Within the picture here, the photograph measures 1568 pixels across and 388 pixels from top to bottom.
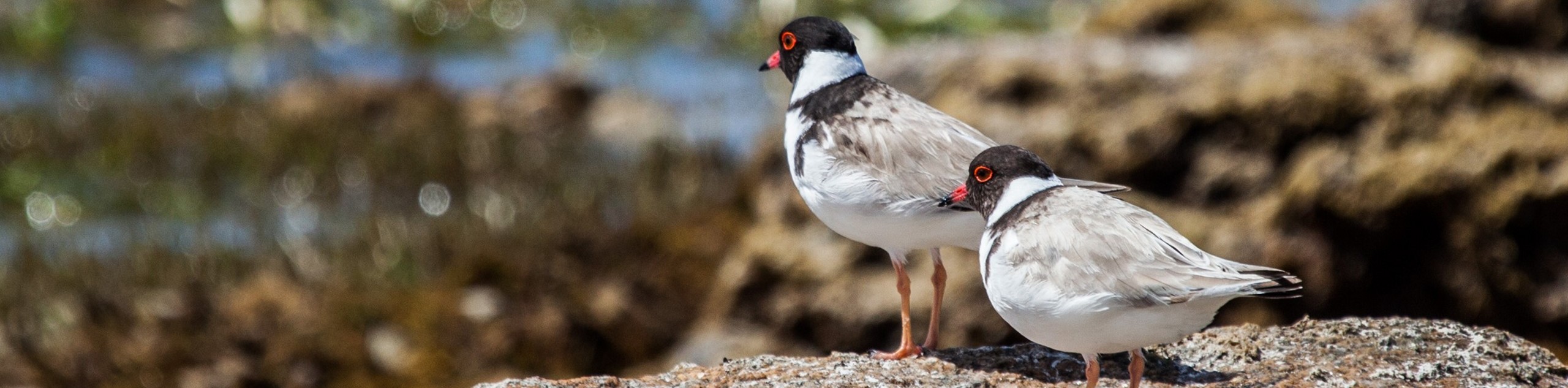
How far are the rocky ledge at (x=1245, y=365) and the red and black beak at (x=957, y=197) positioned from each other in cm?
69

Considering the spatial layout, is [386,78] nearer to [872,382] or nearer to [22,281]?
[22,281]

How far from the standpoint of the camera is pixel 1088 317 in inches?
186

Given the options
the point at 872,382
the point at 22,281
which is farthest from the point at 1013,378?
the point at 22,281

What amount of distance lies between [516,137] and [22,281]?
17.8 ft

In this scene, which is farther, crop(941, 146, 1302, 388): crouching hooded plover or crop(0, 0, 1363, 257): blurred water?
crop(0, 0, 1363, 257): blurred water

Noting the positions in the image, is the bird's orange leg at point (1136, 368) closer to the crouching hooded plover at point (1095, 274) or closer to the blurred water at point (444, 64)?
the crouching hooded plover at point (1095, 274)

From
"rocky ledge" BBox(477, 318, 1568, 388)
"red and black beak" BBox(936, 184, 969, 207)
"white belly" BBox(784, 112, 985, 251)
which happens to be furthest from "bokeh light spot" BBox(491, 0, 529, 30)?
"red and black beak" BBox(936, 184, 969, 207)

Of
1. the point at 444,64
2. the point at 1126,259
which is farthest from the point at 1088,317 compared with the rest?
the point at 444,64

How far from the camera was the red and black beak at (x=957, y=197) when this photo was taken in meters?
5.48

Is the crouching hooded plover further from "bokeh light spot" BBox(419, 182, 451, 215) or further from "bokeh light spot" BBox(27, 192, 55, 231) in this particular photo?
"bokeh light spot" BBox(27, 192, 55, 231)

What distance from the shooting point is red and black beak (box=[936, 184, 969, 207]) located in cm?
548

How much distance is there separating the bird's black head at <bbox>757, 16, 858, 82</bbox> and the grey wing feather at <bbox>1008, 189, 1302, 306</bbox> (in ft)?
5.25

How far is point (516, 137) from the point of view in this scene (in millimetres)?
16438

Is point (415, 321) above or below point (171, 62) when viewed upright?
below
